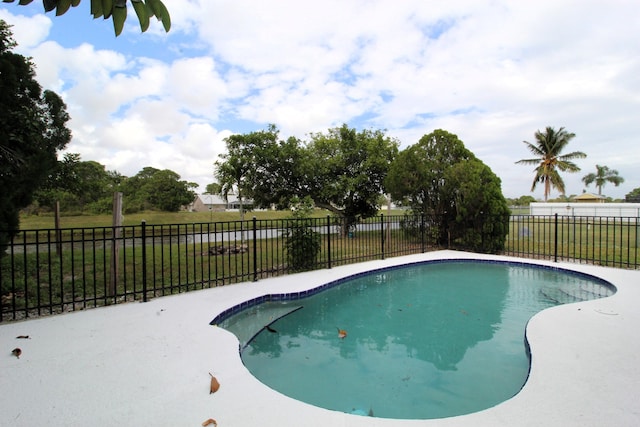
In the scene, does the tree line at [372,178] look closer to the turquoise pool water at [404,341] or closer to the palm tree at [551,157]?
the turquoise pool water at [404,341]

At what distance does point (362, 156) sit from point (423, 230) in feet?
18.4

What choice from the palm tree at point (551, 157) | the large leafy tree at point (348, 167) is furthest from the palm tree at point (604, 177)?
the large leafy tree at point (348, 167)

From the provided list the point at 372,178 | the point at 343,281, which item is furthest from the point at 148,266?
the point at 372,178

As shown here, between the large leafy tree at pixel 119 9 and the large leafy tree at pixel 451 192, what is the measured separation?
9.70 meters

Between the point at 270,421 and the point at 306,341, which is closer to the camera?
the point at 270,421

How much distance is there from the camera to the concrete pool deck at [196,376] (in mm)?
2088

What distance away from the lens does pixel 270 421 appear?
6.72ft

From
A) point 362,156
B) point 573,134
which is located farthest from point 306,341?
point 573,134

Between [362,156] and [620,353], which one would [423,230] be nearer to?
Answer: [362,156]

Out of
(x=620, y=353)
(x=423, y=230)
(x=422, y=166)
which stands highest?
(x=422, y=166)

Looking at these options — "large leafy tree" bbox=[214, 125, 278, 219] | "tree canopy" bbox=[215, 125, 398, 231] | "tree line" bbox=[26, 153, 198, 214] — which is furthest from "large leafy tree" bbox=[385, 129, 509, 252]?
"tree line" bbox=[26, 153, 198, 214]

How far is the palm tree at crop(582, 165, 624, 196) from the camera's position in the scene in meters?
44.6

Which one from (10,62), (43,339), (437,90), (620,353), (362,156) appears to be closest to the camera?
(620,353)

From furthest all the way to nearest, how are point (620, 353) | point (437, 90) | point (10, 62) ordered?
point (437, 90)
point (10, 62)
point (620, 353)
